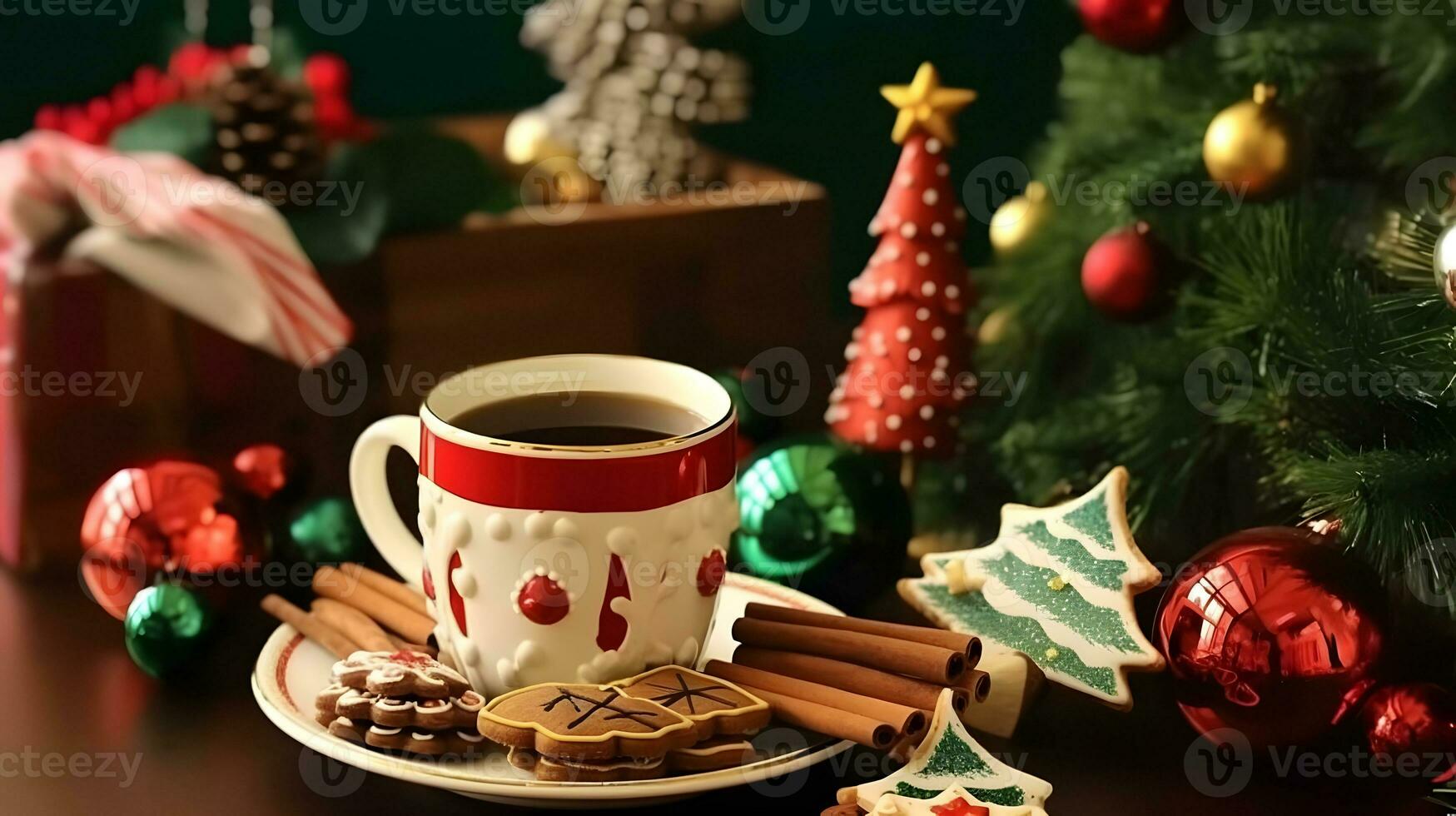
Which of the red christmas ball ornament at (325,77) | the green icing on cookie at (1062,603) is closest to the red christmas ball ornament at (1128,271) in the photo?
the green icing on cookie at (1062,603)

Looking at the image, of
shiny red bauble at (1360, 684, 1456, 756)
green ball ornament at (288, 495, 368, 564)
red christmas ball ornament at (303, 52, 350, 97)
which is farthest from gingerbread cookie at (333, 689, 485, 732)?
red christmas ball ornament at (303, 52, 350, 97)

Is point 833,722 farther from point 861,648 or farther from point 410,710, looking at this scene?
point 410,710

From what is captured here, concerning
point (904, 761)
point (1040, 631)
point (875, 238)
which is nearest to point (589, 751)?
point (904, 761)

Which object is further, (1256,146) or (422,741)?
(1256,146)

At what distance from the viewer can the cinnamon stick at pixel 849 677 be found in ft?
2.09

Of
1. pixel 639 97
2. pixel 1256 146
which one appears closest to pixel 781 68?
pixel 639 97

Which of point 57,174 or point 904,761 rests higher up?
point 57,174

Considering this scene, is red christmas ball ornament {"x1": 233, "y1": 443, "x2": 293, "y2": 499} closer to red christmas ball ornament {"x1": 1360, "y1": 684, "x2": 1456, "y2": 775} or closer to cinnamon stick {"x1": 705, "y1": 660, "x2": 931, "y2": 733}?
cinnamon stick {"x1": 705, "y1": 660, "x2": 931, "y2": 733}

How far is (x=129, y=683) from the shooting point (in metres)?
0.76

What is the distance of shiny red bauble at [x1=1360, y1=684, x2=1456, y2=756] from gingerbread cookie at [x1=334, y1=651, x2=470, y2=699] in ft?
1.31

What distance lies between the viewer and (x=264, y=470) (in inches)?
35.4

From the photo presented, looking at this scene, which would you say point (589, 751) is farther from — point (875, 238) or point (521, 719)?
point (875, 238)

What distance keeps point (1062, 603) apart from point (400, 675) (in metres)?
0.31

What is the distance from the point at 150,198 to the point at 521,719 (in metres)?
0.52
